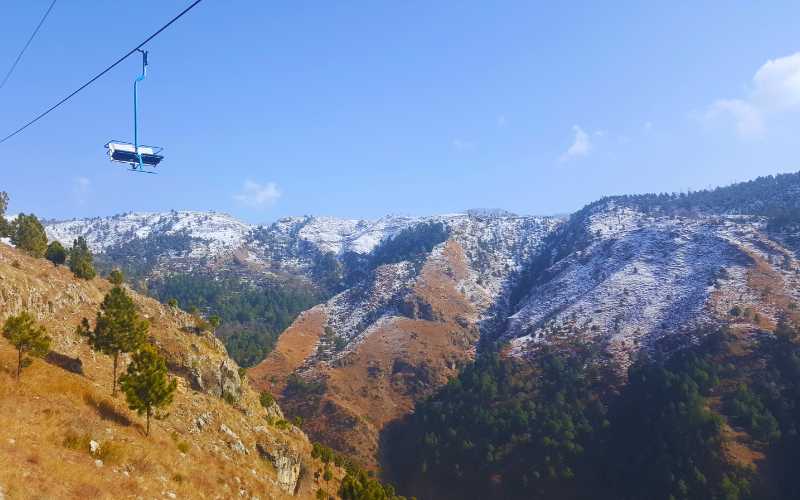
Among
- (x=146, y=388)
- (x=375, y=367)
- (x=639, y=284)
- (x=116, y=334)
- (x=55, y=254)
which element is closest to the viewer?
(x=146, y=388)

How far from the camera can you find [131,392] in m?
33.3

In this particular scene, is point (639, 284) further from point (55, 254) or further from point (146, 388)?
point (55, 254)

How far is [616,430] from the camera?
94.4 m

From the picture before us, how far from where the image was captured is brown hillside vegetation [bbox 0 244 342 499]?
21.5 m

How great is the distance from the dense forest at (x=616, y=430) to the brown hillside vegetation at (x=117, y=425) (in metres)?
40.5

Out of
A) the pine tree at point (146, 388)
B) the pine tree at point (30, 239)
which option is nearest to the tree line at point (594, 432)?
the pine tree at point (146, 388)

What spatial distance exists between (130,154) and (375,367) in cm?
11818

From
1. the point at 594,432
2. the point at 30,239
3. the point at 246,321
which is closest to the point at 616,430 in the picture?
the point at 594,432

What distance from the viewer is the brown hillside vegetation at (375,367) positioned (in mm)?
111938

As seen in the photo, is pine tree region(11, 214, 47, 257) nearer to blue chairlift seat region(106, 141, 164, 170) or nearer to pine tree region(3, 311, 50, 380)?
pine tree region(3, 311, 50, 380)

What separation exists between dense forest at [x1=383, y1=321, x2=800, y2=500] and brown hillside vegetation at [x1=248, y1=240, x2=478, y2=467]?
9198 mm

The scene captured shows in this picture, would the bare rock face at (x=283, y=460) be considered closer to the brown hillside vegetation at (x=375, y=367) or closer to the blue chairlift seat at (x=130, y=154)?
the blue chairlift seat at (x=130, y=154)

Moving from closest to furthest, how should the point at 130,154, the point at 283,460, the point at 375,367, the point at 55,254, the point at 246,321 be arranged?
the point at 130,154 → the point at 283,460 → the point at 55,254 → the point at 375,367 → the point at 246,321

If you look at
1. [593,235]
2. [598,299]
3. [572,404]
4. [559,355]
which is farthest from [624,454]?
[593,235]
